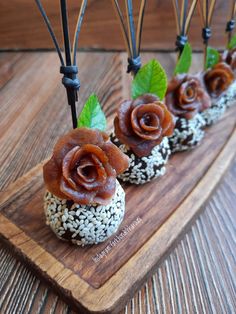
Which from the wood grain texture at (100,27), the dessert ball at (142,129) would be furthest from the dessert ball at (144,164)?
the wood grain texture at (100,27)

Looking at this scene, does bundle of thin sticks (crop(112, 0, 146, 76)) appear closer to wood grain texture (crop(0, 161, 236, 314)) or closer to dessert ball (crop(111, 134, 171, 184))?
dessert ball (crop(111, 134, 171, 184))

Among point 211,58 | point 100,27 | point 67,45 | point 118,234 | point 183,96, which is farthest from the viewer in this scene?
point 100,27

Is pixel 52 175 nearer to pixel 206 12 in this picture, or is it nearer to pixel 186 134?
pixel 186 134

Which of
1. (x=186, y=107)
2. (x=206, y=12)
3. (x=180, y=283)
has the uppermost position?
(x=206, y=12)

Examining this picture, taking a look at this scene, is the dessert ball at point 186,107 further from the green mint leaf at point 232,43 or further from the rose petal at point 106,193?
the rose petal at point 106,193

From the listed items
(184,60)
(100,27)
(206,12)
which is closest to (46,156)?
(184,60)

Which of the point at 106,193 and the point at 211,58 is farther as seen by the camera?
the point at 211,58
